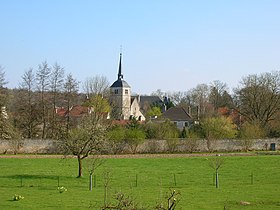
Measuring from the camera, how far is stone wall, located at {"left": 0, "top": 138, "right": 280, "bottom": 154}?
55.8m

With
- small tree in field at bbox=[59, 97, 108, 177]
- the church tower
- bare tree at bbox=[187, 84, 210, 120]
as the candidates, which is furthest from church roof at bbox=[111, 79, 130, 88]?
small tree in field at bbox=[59, 97, 108, 177]

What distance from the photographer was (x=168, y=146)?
193 feet

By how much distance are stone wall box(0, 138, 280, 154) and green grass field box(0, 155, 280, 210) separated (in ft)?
35.2

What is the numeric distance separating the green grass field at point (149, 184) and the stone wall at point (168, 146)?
35.2 ft

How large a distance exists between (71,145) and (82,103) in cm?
3934

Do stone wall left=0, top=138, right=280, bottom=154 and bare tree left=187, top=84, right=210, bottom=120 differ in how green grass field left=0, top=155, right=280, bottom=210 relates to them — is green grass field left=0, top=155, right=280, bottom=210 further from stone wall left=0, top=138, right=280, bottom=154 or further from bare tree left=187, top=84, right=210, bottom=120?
bare tree left=187, top=84, right=210, bottom=120

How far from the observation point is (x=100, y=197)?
2375 cm

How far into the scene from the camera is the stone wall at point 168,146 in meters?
55.8

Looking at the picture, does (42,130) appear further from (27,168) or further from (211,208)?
(211,208)

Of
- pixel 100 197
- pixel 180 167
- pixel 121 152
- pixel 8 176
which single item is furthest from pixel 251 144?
pixel 100 197

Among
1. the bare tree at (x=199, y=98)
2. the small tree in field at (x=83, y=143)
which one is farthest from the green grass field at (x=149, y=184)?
the bare tree at (x=199, y=98)

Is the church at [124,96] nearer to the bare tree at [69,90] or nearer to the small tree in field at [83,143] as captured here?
the bare tree at [69,90]

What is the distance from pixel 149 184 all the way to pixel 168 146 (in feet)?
95.1

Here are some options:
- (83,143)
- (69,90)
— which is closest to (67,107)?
(69,90)
